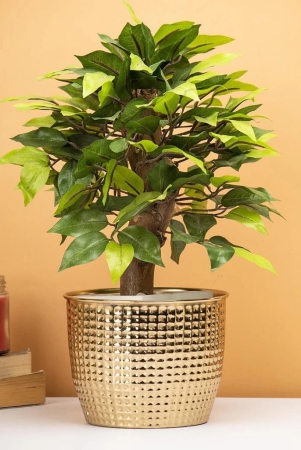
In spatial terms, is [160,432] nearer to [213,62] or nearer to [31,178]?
[31,178]

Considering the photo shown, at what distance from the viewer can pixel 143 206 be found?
42.8 inches

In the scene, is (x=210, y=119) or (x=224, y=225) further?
(x=224, y=225)

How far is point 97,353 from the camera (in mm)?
1129

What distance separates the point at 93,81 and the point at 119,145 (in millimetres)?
101

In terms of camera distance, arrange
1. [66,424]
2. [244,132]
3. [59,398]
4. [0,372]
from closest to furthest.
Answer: [244,132] < [66,424] < [0,372] < [59,398]

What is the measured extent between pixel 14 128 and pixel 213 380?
0.71 m

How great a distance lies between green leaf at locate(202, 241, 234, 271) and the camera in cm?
109

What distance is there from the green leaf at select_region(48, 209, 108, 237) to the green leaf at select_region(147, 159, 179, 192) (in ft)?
0.32

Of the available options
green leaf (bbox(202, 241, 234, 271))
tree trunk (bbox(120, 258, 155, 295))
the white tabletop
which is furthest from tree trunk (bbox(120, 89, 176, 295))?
the white tabletop

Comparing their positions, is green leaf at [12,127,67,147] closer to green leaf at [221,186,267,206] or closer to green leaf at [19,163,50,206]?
green leaf at [19,163,50,206]

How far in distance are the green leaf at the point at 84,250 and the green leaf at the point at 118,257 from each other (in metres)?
0.02

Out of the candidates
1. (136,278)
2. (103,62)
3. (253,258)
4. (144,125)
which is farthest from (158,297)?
(103,62)
